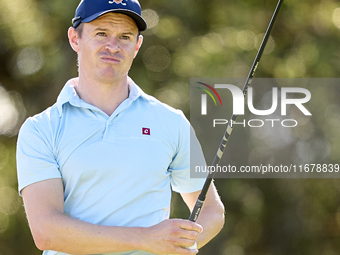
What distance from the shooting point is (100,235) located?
5.02 ft

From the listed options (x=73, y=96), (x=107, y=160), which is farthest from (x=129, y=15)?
(x=107, y=160)

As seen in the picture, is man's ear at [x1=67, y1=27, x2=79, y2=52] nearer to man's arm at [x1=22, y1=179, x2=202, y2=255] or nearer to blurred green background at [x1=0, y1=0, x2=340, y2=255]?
man's arm at [x1=22, y1=179, x2=202, y2=255]

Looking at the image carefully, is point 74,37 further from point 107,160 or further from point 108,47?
point 107,160

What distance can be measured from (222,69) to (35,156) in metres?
3.82

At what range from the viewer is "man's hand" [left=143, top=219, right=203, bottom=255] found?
153 cm

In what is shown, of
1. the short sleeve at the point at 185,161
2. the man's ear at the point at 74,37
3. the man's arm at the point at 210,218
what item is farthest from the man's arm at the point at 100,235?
the man's ear at the point at 74,37

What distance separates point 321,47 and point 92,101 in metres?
4.17

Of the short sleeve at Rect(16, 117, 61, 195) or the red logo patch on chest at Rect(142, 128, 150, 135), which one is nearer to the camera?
the short sleeve at Rect(16, 117, 61, 195)

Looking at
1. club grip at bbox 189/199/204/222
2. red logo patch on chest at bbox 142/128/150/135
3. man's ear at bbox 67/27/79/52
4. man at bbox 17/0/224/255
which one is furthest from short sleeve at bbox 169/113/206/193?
man's ear at bbox 67/27/79/52

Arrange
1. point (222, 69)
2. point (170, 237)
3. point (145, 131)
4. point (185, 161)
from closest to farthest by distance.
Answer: point (170, 237)
point (145, 131)
point (185, 161)
point (222, 69)

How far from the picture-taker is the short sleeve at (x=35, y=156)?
5.19 ft

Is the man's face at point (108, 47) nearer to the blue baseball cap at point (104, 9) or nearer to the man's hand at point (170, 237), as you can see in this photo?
the blue baseball cap at point (104, 9)

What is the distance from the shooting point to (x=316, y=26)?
18.0 ft

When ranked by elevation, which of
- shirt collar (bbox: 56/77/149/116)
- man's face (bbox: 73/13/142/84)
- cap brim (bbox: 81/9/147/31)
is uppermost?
cap brim (bbox: 81/9/147/31)
